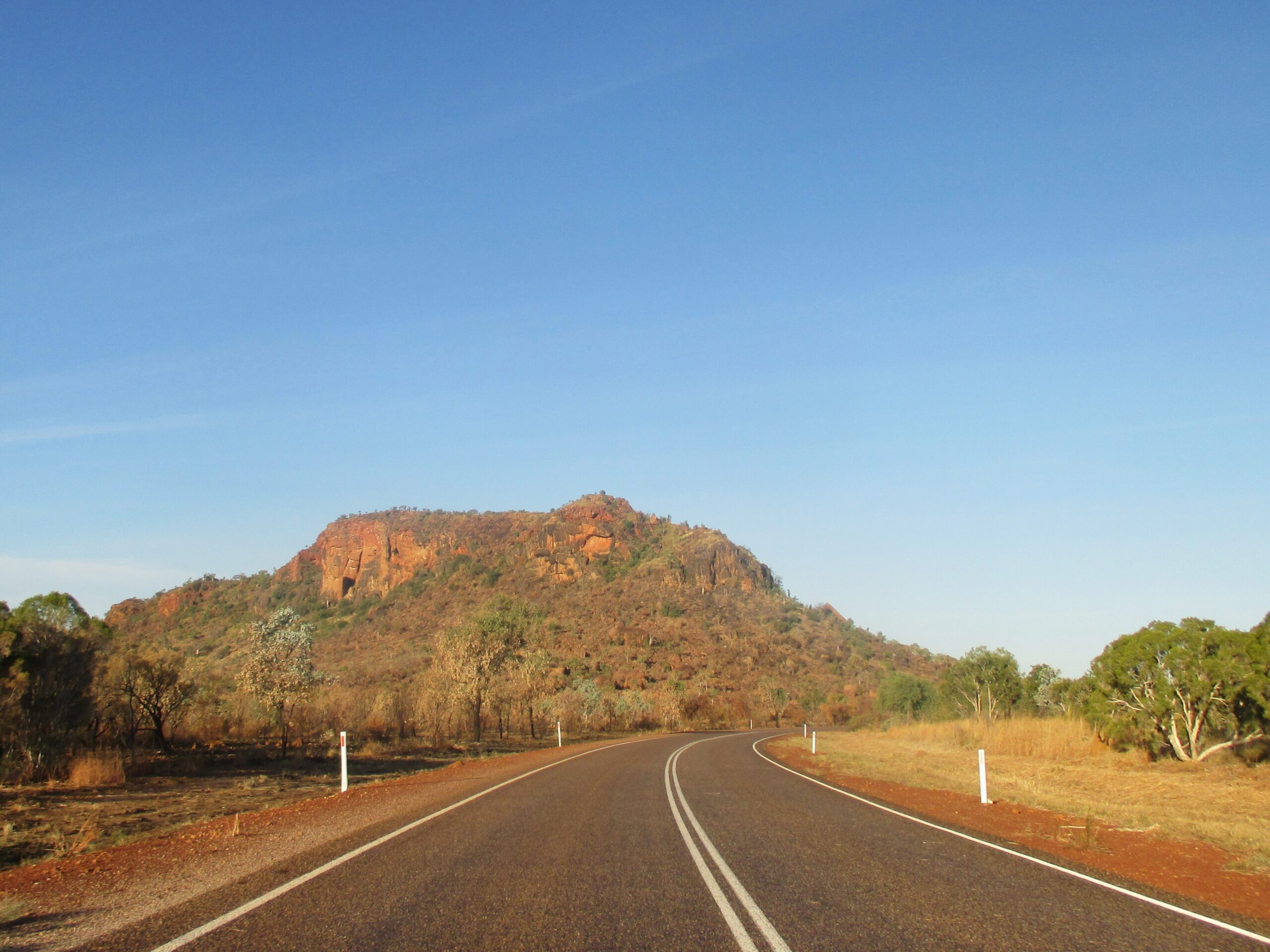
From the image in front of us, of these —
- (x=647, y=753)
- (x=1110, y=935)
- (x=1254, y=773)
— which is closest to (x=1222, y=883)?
(x=1110, y=935)

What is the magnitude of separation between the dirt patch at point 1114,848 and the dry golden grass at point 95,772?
16942 mm

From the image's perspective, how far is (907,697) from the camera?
60.4 meters

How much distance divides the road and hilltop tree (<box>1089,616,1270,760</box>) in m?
13.6

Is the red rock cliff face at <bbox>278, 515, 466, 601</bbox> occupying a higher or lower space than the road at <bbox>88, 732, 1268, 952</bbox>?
higher

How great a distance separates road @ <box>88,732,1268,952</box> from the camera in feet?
19.0

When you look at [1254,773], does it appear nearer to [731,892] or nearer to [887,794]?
[887,794]

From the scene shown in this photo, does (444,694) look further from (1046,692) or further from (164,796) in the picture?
(1046,692)

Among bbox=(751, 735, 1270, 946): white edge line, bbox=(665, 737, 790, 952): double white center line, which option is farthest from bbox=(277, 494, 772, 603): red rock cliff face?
bbox=(665, 737, 790, 952): double white center line

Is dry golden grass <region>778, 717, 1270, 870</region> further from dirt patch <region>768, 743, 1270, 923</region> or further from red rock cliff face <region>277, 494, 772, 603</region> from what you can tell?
red rock cliff face <region>277, 494, 772, 603</region>

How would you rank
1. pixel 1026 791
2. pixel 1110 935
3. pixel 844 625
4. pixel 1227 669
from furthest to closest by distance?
pixel 844 625
pixel 1227 669
pixel 1026 791
pixel 1110 935

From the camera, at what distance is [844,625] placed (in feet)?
578

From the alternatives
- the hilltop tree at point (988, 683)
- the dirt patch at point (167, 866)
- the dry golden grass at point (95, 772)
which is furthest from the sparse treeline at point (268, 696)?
the hilltop tree at point (988, 683)

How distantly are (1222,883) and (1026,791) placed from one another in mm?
9238

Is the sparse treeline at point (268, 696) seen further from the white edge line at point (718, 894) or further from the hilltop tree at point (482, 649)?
the white edge line at point (718, 894)
